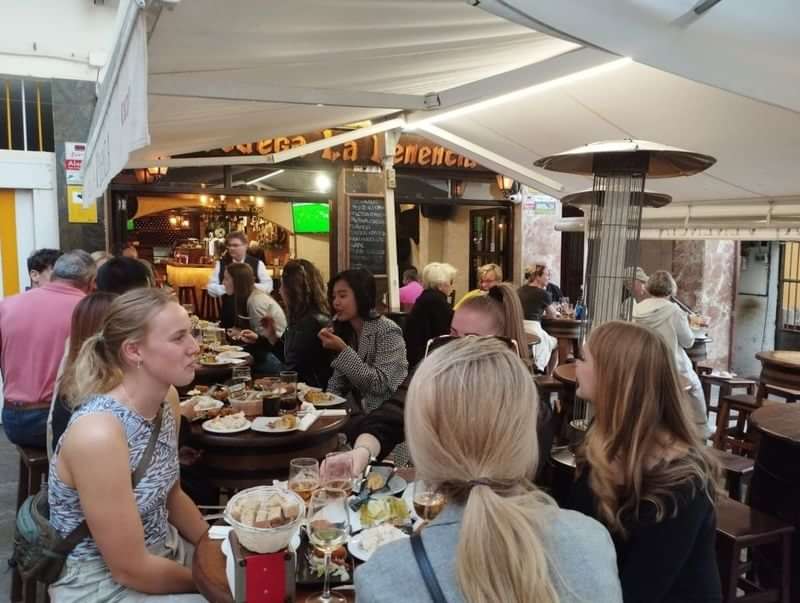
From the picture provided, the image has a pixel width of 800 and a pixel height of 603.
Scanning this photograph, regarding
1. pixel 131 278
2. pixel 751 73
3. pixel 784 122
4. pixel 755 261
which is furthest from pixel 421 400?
pixel 755 261

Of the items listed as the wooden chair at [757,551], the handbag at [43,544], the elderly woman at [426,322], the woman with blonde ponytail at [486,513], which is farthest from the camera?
the elderly woman at [426,322]

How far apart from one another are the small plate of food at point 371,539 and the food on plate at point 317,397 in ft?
5.11

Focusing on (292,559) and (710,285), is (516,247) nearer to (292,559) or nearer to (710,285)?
(710,285)

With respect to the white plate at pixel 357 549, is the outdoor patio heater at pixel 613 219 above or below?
above

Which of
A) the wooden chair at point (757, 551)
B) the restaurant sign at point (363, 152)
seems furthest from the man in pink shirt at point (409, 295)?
the wooden chair at point (757, 551)

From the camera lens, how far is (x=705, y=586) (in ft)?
5.28

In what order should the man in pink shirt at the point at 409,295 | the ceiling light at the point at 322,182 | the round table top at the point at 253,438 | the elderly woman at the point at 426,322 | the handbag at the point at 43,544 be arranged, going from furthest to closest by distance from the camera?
1. the ceiling light at the point at 322,182
2. the man in pink shirt at the point at 409,295
3. the elderly woman at the point at 426,322
4. the round table top at the point at 253,438
5. the handbag at the point at 43,544

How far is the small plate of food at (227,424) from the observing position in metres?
2.79

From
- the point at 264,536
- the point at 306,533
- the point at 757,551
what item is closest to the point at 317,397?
the point at 306,533

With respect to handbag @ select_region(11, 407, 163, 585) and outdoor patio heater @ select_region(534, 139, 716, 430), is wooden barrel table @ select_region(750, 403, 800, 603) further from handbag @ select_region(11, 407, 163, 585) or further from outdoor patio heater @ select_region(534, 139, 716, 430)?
handbag @ select_region(11, 407, 163, 585)

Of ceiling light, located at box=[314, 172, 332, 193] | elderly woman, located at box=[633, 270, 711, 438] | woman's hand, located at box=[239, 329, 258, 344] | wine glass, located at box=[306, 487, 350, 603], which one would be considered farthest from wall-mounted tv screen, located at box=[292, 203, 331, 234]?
wine glass, located at box=[306, 487, 350, 603]

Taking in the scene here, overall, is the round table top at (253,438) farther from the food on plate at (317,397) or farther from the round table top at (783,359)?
the round table top at (783,359)

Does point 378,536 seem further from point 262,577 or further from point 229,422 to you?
point 229,422

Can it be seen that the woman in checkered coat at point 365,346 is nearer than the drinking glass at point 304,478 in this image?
No
